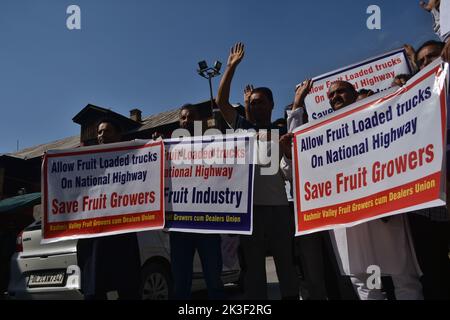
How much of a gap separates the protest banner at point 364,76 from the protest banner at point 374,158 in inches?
81.2

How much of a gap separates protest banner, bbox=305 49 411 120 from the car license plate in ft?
11.8

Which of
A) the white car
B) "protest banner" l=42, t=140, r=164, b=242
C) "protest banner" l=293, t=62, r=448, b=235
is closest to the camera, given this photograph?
"protest banner" l=293, t=62, r=448, b=235

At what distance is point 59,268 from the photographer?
438 cm

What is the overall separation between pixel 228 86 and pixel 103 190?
1596 mm

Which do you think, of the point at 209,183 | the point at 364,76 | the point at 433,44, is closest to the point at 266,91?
the point at 209,183

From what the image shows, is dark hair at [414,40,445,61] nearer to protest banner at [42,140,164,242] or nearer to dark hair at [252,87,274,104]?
dark hair at [252,87,274,104]

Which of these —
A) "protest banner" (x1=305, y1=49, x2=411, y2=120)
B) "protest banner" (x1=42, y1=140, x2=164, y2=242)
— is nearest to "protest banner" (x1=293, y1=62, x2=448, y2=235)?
"protest banner" (x1=42, y1=140, x2=164, y2=242)

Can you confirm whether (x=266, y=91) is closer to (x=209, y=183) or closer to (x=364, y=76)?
(x=209, y=183)

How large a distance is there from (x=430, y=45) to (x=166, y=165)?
2.41 meters

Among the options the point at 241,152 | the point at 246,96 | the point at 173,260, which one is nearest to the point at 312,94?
the point at 246,96

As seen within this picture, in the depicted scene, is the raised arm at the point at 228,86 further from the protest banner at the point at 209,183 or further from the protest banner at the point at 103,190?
the protest banner at the point at 103,190

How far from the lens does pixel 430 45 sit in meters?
2.90

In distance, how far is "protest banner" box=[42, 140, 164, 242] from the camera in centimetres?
361
